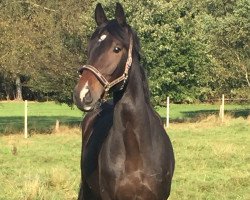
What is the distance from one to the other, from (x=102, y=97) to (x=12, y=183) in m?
5.47

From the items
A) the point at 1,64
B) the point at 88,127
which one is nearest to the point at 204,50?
the point at 1,64

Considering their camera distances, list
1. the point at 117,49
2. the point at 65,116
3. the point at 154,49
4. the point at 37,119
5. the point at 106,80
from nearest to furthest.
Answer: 1. the point at 106,80
2. the point at 117,49
3. the point at 154,49
4. the point at 37,119
5. the point at 65,116

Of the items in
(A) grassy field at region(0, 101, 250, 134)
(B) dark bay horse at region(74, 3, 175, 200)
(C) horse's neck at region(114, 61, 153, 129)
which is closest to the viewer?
(B) dark bay horse at region(74, 3, 175, 200)

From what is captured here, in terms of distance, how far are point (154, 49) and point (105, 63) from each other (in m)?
19.5

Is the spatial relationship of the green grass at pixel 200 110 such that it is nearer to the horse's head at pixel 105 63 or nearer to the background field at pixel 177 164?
the background field at pixel 177 164

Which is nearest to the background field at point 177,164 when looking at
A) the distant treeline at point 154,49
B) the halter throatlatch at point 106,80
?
the distant treeline at point 154,49

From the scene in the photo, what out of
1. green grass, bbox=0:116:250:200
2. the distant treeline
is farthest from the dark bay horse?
the distant treeline

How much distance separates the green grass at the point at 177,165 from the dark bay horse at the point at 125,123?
3446 millimetres

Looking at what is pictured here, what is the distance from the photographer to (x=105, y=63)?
4.41m

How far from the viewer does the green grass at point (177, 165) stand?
8.76 metres

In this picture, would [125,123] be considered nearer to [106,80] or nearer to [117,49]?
[106,80]

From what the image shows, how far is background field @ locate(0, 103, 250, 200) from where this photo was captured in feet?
28.8

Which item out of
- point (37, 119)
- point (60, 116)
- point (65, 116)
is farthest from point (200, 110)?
point (37, 119)

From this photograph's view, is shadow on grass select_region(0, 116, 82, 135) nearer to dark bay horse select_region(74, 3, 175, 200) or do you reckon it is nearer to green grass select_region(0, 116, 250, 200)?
green grass select_region(0, 116, 250, 200)
